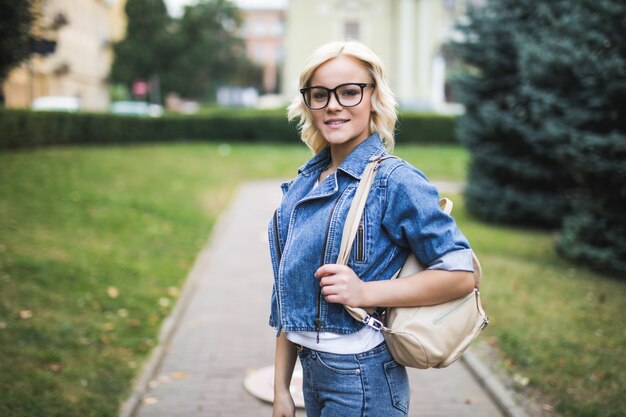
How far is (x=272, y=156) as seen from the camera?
2303cm

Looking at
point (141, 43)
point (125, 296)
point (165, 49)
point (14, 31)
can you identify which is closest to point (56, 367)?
point (125, 296)

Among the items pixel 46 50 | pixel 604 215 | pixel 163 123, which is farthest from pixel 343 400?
pixel 163 123

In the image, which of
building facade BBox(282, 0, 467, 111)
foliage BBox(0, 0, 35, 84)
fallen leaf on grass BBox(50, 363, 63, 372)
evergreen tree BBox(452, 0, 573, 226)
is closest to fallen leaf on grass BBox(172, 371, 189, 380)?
fallen leaf on grass BBox(50, 363, 63, 372)

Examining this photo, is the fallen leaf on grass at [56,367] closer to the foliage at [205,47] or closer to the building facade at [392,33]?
the building facade at [392,33]

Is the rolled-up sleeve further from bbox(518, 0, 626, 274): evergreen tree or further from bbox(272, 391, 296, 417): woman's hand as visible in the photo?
bbox(518, 0, 626, 274): evergreen tree

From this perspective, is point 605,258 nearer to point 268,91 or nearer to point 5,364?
point 5,364

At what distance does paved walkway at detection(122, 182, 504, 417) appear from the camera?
4.56 meters

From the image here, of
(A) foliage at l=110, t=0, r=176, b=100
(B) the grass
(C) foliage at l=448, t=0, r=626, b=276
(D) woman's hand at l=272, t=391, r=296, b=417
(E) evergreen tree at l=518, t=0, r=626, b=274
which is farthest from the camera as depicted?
(A) foliage at l=110, t=0, r=176, b=100

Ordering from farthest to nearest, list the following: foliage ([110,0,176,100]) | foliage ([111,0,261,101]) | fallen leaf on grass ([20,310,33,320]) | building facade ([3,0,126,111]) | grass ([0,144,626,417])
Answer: foliage ([111,0,261,101]) → foliage ([110,0,176,100]) → building facade ([3,0,126,111]) → fallen leaf on grass ([20,310,33,320]) → grass ([0,144,626,417])

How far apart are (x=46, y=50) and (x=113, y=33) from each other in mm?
51288

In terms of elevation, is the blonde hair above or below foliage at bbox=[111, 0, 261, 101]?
below

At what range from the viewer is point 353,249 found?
195 cm

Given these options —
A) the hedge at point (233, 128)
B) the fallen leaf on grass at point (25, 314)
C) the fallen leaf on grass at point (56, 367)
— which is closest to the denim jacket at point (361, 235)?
the fallen leaf on grass at point (56, 367)

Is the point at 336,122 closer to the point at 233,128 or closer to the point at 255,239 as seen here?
the point at 255,239
